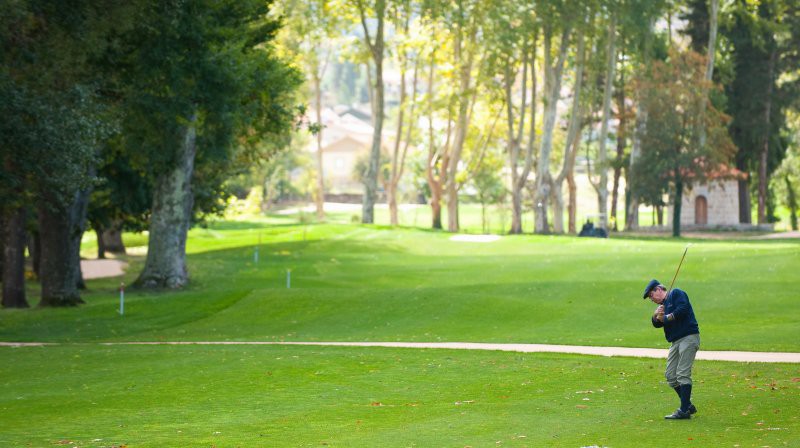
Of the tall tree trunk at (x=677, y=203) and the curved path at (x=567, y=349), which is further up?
the tall tree trunk at (x=677, y=203)

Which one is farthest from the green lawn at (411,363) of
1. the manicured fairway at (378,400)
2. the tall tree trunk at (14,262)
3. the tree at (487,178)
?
the tree at (487,178)

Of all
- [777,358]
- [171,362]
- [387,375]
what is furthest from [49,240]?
[777,358]

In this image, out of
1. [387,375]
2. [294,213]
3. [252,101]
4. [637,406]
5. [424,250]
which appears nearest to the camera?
[637,406]

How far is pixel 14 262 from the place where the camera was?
40.9 m

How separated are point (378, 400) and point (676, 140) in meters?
57.6

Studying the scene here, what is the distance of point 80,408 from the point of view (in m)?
19.8

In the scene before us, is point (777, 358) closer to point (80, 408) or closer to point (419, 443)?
point (419, 443)

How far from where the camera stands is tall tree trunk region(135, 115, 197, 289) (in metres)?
43.8

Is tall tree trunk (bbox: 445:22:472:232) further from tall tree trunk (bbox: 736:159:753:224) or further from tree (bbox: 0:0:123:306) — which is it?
tree (bbox: 0:0:123:306)

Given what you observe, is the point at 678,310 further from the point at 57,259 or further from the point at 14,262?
the point at 14,262

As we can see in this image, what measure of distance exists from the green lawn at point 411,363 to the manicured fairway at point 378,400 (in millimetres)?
54

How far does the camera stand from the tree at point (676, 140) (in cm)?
7369

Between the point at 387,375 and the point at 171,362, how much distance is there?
505 cm

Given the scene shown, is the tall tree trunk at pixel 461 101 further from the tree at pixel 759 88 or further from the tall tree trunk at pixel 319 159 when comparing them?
the tree at pixel 759 88
